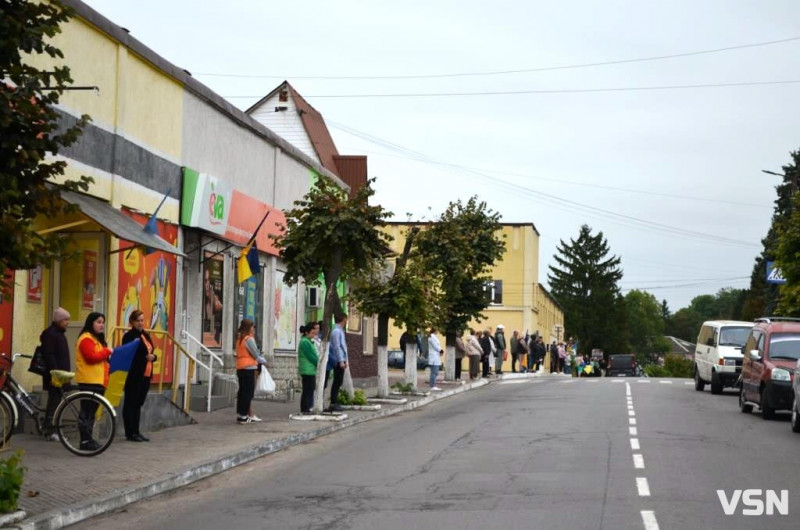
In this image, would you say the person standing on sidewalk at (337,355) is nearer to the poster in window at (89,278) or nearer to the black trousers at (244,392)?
the black trousers at (244,392)

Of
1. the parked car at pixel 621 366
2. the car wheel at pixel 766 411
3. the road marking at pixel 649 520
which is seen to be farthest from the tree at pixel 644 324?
the road marking at pixel 649 520

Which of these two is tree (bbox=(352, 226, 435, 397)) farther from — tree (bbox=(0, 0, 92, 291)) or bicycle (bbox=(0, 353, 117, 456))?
tree (bbox=(0, 0, 92, 291))

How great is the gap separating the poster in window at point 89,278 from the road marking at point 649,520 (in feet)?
39.3

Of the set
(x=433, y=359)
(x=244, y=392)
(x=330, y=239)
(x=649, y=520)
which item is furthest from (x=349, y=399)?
(x=649, y=520)

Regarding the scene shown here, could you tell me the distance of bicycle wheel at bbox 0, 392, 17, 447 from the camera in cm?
Answer: 1411

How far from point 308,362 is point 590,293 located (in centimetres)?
9945

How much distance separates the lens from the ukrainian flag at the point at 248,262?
1027 inches

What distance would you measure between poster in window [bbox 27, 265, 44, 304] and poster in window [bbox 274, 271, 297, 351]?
1262 cm

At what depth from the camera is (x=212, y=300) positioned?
26094mm

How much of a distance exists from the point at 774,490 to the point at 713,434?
6843mm

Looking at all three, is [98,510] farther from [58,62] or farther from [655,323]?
[655,323]

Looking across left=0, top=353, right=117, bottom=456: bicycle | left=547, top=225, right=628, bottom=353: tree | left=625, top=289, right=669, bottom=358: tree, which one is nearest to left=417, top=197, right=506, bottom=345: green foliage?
left=0, top=353, right=117, bottom=456: bicycle

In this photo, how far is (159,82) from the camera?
22.8 metres

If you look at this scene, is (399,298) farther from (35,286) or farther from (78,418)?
(78,418)
